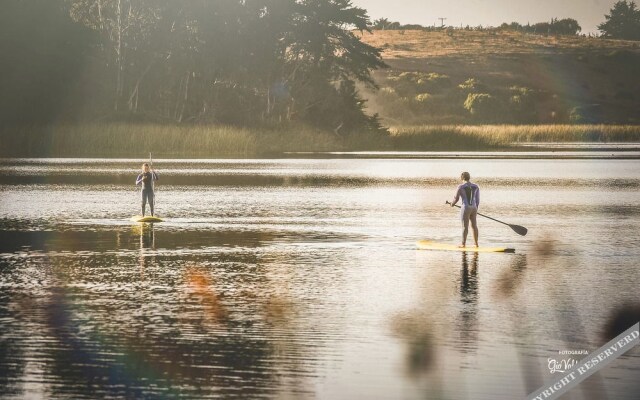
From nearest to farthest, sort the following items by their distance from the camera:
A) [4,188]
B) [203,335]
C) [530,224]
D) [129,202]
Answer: [203,335], [530,224], [129,202], [4,188]

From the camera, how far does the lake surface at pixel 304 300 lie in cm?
998

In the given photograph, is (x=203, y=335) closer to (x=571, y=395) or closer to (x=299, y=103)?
(x=571, y=395)

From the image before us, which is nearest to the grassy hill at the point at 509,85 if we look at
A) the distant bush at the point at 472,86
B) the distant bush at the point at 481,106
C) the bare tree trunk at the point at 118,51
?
the distant bush at the point at 481,106

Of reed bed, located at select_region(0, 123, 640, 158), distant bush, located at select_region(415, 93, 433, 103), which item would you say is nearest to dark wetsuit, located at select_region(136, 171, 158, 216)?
reed bed, located at select_region(0, 123, 640, 158)

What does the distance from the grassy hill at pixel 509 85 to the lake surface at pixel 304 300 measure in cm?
12855

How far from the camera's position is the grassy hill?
160m

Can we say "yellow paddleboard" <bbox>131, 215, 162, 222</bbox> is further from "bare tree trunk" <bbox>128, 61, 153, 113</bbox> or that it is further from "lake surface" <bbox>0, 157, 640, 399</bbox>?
"bare tree trunk" <bbox>128, 61, 153, 113</bbox>

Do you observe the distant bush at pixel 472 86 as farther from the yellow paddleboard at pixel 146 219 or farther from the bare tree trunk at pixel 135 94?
the yellow paddleboard at pixel 146 219

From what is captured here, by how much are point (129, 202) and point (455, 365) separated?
2332 cm

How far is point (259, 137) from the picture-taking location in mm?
78062

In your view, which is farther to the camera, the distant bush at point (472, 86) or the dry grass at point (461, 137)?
the distant bush at point (472, 86)

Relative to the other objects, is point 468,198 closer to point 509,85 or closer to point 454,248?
point 454,248

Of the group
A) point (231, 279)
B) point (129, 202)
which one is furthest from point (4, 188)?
point (231, 279)

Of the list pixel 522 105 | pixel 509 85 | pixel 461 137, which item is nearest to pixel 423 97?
pixel 522 105
